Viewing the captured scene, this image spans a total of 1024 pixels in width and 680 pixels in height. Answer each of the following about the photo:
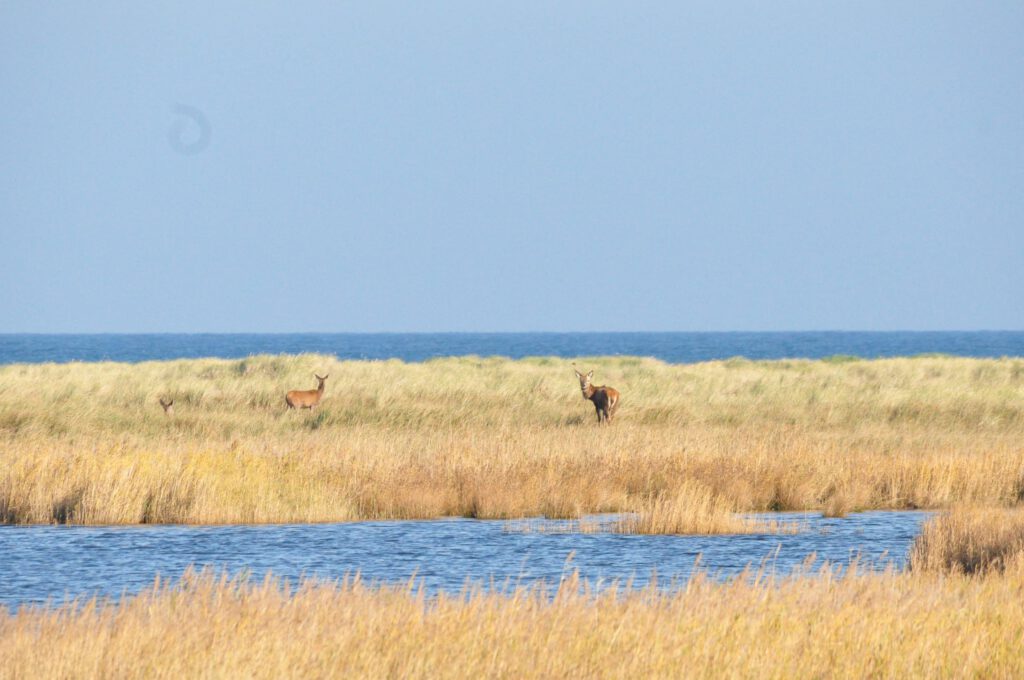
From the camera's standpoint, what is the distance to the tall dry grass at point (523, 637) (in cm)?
822

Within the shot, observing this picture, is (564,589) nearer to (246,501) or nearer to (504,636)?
(504,636)

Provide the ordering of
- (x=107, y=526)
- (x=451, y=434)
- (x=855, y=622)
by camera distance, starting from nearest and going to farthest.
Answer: (x=855, y=622) < (x=107, y=526) < (x=451, y=434)

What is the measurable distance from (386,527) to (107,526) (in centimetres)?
362

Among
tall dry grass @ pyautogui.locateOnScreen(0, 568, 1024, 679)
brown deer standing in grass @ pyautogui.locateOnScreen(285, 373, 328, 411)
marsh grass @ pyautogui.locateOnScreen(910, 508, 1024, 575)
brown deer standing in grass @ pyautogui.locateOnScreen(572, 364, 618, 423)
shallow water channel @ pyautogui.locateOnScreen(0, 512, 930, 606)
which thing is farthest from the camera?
brown deer standing in grass @ pyautogui.locateOnScreen(285, 373, 328, 411)

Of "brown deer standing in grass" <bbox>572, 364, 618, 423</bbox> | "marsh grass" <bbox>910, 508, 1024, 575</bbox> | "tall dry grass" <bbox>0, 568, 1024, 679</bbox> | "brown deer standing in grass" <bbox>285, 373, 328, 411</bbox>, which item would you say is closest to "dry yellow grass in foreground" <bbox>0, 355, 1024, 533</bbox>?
"brown deer standing in grass" <bbox>285, 373, 328, 411</bbox>

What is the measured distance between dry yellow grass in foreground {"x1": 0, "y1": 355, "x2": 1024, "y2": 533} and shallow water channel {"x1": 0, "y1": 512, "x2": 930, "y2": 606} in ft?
1.90

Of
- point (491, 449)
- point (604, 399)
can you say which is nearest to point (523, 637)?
point (491, 449)

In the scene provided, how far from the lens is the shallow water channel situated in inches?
525

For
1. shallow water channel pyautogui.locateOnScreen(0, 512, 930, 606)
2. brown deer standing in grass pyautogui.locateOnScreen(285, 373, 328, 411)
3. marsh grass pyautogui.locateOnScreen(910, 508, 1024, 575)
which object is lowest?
shallow water channel pyautogui.locateOnScreen(0, 512, 930, 606)

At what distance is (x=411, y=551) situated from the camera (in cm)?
1530

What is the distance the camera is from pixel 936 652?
8.77 meters

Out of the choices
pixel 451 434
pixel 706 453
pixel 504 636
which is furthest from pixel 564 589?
pixel 451 434

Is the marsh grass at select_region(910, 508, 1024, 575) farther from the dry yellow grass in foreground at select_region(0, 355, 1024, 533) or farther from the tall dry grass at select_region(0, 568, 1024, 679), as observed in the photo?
the dry yellow grass in foreground at select_region(0, 355, 1024, 533)

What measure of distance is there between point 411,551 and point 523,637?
21.5 ft
